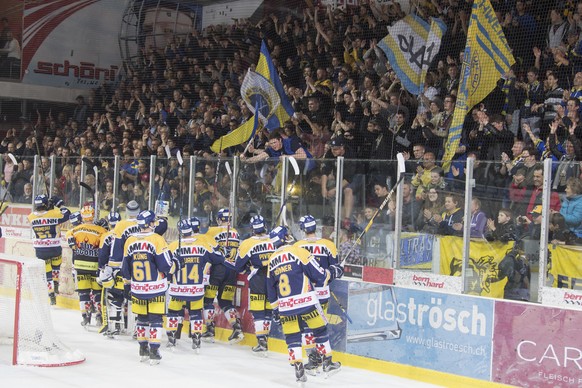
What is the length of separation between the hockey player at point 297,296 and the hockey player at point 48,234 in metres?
5.27

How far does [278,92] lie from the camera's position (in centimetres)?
1256

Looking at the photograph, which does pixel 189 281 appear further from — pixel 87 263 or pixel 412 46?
pixel 412 46

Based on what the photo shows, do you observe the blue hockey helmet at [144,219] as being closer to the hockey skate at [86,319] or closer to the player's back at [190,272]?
the player's back at [190,272]

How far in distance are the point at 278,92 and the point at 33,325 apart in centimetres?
561

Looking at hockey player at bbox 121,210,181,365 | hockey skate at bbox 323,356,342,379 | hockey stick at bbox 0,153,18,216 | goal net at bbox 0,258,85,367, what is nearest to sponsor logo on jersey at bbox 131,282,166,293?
hockey player at bbox 121,210,181,365

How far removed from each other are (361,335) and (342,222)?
46.6 inches

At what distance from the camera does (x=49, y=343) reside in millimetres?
8273

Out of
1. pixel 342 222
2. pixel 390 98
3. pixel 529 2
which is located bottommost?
pixel 342 222

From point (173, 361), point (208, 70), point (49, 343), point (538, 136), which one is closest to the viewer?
point (49, 343)

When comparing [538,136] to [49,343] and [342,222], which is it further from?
[49,343]

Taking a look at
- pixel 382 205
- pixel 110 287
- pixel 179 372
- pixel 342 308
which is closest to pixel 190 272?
pixel 110 287

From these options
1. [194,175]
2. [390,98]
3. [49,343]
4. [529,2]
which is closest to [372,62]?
[390,98]

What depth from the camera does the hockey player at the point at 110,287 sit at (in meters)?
9.89

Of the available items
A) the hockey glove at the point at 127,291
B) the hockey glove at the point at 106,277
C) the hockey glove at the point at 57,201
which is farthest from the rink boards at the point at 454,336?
the hockey glove at the point at 57,201
